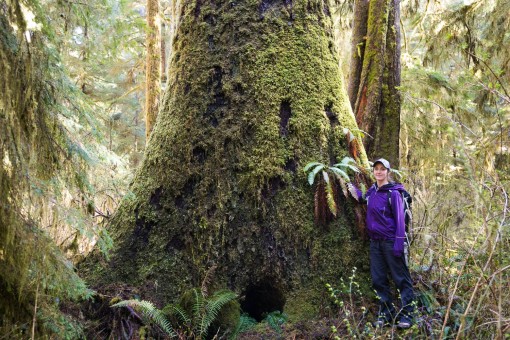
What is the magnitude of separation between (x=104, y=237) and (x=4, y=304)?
2.54ft

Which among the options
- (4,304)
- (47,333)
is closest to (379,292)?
(47,333)

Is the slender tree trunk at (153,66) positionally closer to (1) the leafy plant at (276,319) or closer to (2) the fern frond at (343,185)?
(2) the fern frond at (343,185)

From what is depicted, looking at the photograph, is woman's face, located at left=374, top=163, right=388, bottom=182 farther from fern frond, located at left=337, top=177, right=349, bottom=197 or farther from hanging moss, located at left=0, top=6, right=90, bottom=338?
hanging moss, located at left=0, top=6, right=90, bottom=338

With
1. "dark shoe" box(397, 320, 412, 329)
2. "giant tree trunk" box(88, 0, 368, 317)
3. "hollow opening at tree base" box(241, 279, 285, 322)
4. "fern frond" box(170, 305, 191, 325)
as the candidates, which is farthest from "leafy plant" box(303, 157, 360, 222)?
"fern frond" box(170, 305, 191, 325)

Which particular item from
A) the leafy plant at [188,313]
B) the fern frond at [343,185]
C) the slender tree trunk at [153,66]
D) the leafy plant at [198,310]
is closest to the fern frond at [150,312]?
the leafy plant at [188,313]

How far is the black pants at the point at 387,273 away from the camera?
168 inches

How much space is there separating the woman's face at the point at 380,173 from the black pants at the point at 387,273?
2.25ft

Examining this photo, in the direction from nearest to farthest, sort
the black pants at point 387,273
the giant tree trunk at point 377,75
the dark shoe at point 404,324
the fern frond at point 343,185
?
the dark shoe at point 404,324, the black pants at point 387,273, the fern frond at point 343,185, the giant tree trunk at point 377,75

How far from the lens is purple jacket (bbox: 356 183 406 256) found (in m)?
4.38

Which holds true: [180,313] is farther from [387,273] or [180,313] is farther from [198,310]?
[387,273]

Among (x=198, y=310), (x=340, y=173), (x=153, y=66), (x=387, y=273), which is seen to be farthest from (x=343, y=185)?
(x=153, y=66)

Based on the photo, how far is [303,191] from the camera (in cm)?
446

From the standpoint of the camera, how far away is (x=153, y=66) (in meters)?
11.5

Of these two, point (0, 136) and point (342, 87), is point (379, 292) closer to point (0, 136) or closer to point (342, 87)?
point (342, 87)
